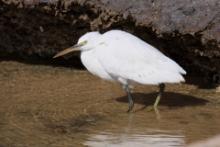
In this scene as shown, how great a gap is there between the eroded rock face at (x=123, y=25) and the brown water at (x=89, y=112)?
0.31 metres

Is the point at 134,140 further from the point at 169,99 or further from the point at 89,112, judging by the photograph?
the point at 169,99

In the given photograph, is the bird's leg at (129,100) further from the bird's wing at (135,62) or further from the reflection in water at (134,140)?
the reflection in water at (134,140)

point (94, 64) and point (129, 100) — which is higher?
point (94, 64)

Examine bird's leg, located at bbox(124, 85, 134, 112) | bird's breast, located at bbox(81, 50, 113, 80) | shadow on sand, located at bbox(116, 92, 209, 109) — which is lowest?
shadow on sand, located at bbox(116, 92, 209, 109)

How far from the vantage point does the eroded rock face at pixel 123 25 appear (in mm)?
6902

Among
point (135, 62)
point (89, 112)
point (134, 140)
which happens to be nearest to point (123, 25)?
point (135, 62)

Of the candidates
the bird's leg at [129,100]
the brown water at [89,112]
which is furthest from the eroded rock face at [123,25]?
the bird's leg at [129,100]

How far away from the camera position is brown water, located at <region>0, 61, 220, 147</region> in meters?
5.75

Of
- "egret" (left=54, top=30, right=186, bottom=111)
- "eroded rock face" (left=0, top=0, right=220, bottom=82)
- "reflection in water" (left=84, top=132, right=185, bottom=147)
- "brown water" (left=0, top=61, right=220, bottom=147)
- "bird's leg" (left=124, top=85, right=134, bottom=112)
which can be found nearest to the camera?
"reflection in water" (left=84, top=132, right=185, bottom=147)

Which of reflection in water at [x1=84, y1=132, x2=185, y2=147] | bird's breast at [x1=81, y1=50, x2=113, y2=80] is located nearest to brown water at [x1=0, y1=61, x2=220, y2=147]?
reflection in water at [x1=84, y1=132, x2=185, y2=147]

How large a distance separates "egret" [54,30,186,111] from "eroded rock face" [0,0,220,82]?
0.44 meters

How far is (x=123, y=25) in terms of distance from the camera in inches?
295

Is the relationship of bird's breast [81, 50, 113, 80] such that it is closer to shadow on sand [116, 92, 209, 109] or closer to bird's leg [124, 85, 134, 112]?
bird's leg [124, 85, 134, 112]

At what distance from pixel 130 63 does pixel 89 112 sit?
611 millimetres
